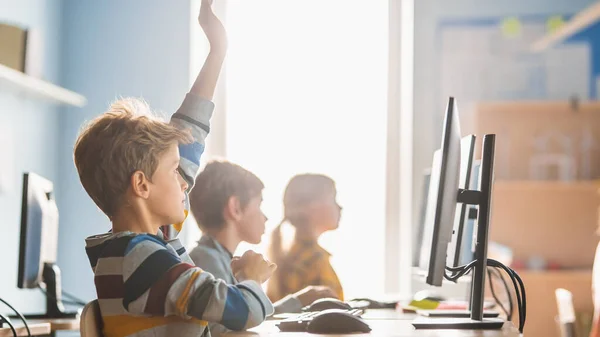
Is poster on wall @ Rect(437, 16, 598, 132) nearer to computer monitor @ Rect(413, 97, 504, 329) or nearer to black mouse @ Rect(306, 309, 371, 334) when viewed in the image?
computer monitor @ Rect(413, 97, 504, 329)

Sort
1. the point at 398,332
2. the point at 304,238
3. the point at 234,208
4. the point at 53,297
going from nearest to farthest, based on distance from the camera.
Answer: the point at 398,332 < the point at 234,208 < the point at 53,297 < the point at 304,238

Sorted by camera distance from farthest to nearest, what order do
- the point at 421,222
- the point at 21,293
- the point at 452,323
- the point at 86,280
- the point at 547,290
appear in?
the point at 86,280
the point at 547,290
the point at 21,293
the point at 421,222
the point at 452,323

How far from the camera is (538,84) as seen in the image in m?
4.38

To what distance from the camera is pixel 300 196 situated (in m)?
3.00

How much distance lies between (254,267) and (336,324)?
0.65ft

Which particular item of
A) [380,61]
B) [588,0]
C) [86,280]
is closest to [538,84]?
[588,0]

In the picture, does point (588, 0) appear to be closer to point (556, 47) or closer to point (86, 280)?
point (556, 47)

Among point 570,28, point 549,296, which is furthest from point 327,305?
point 570,28

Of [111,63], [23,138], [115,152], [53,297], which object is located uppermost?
[111,63]

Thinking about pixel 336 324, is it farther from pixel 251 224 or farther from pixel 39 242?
pixel 39 242

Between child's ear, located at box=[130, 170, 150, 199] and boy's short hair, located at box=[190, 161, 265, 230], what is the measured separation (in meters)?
0.67

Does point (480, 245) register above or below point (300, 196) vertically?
below

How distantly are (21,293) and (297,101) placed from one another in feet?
5.73

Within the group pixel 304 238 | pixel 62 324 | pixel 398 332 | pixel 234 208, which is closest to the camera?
pixel 398 332
